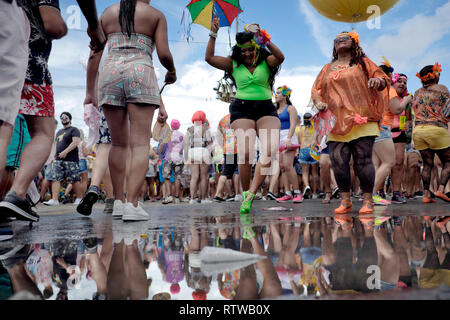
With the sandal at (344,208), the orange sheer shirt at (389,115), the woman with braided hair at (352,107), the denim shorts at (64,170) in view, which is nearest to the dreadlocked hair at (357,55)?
the woman with braided hair at (352,107)

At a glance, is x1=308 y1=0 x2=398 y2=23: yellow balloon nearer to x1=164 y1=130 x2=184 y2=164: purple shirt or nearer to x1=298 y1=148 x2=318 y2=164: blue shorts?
x1=298 y1=148 x2=318 y2=164: blue shorts

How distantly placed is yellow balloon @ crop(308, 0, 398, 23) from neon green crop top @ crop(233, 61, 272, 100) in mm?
4011

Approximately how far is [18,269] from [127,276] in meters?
0.40

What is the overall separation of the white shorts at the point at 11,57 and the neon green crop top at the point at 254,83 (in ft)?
7.65

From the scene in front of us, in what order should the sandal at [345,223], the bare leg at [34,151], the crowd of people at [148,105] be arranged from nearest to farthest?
1. the sandal at [345,223]
2. the crowd of people at [148,105]
3. the bare leg at [34,151]

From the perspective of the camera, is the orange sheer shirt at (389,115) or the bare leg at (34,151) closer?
the bare leg at (34,151)

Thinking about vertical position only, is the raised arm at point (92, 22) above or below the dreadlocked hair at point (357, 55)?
below

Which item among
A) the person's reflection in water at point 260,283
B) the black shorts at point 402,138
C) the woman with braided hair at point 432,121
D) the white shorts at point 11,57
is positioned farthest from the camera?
the black shorts at point 402,138

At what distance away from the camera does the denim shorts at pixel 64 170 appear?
23.2ft

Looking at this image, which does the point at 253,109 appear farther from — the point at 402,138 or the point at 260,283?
the point at 402,138

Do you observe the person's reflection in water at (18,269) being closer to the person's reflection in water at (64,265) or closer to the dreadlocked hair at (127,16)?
the person's reflection in water at (64,265)

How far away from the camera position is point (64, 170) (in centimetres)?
711

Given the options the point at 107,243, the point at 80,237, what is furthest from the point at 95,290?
the point at 80,237

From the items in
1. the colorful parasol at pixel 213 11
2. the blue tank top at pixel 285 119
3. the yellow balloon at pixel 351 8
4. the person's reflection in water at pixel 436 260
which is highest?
the yellow balloon at pixel 351 8
